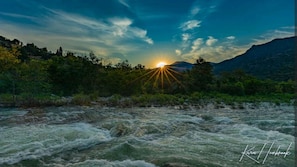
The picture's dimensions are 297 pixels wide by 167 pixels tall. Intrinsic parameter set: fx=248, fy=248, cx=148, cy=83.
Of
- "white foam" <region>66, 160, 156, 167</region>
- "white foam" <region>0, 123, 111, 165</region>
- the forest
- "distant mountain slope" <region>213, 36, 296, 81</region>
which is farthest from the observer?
"distant mountain slope" <region>213, 36, 296, 81</region>

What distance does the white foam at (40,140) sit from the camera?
682 centimetres

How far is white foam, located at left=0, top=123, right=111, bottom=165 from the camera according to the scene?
6.82 m

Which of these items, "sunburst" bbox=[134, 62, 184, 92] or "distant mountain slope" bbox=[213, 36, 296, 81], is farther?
"distant mountain slope" bbox=[213, 36, 296, 81]

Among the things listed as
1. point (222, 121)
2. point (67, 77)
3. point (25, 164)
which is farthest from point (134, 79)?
point (25, 164)

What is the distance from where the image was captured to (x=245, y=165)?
18.8ft

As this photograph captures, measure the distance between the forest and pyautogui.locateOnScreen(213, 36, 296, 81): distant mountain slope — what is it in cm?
3583

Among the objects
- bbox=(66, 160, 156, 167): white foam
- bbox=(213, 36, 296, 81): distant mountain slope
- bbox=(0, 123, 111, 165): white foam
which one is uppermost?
bbox=(213, 36, 296, 81): distant mountain slope

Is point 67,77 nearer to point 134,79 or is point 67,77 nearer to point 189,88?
point 134,79

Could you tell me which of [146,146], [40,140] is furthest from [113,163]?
[40,140]

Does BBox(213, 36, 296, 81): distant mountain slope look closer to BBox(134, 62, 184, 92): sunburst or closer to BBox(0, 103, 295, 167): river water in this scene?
BBox(134, 62, 184, 92): sunburst

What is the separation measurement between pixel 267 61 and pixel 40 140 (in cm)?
10409

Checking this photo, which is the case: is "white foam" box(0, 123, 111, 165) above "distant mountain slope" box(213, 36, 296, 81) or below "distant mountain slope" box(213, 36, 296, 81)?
below

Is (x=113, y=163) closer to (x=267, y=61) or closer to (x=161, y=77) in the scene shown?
(x=161, y=77)

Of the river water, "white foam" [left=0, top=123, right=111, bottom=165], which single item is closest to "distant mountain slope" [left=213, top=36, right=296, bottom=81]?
the river water
